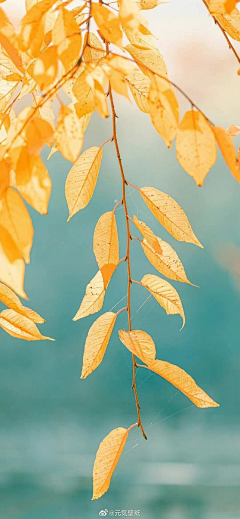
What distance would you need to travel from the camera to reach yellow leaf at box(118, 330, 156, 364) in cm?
26

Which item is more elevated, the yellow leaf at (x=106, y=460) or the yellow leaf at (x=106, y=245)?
the yellow leaf at (x=106, y=245)

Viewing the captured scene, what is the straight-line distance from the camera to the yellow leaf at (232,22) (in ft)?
0.80

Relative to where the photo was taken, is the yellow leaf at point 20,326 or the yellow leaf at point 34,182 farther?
the yellow leaf at point 20,326

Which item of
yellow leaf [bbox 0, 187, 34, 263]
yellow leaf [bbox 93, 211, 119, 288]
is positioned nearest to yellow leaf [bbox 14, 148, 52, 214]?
yellow leaf [bbox 0, 187, 34, 263]

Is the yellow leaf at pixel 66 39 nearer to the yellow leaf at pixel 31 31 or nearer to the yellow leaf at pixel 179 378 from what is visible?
the yellow leaf at pixel 31 31

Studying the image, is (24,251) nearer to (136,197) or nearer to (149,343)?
(149,343)

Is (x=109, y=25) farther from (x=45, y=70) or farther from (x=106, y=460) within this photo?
A: (x=106, y=460)

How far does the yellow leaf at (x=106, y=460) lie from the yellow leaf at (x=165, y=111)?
21cm

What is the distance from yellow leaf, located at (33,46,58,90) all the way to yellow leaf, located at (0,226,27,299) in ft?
0.17

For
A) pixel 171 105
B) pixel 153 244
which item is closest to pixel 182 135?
pixel 171 105

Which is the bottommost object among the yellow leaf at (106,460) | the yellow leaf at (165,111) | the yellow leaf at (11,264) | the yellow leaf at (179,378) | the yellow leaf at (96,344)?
the yellow leaf at (106,460)

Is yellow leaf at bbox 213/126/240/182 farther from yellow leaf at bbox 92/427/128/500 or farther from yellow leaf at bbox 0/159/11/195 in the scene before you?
yellow leaf at bbox 92/427/128/500

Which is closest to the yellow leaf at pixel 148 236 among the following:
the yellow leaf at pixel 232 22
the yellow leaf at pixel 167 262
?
the yellow leaf at pixel 167 262

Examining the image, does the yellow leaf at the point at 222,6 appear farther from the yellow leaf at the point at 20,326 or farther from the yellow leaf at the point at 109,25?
the yellow leaf at the point at 20,326
